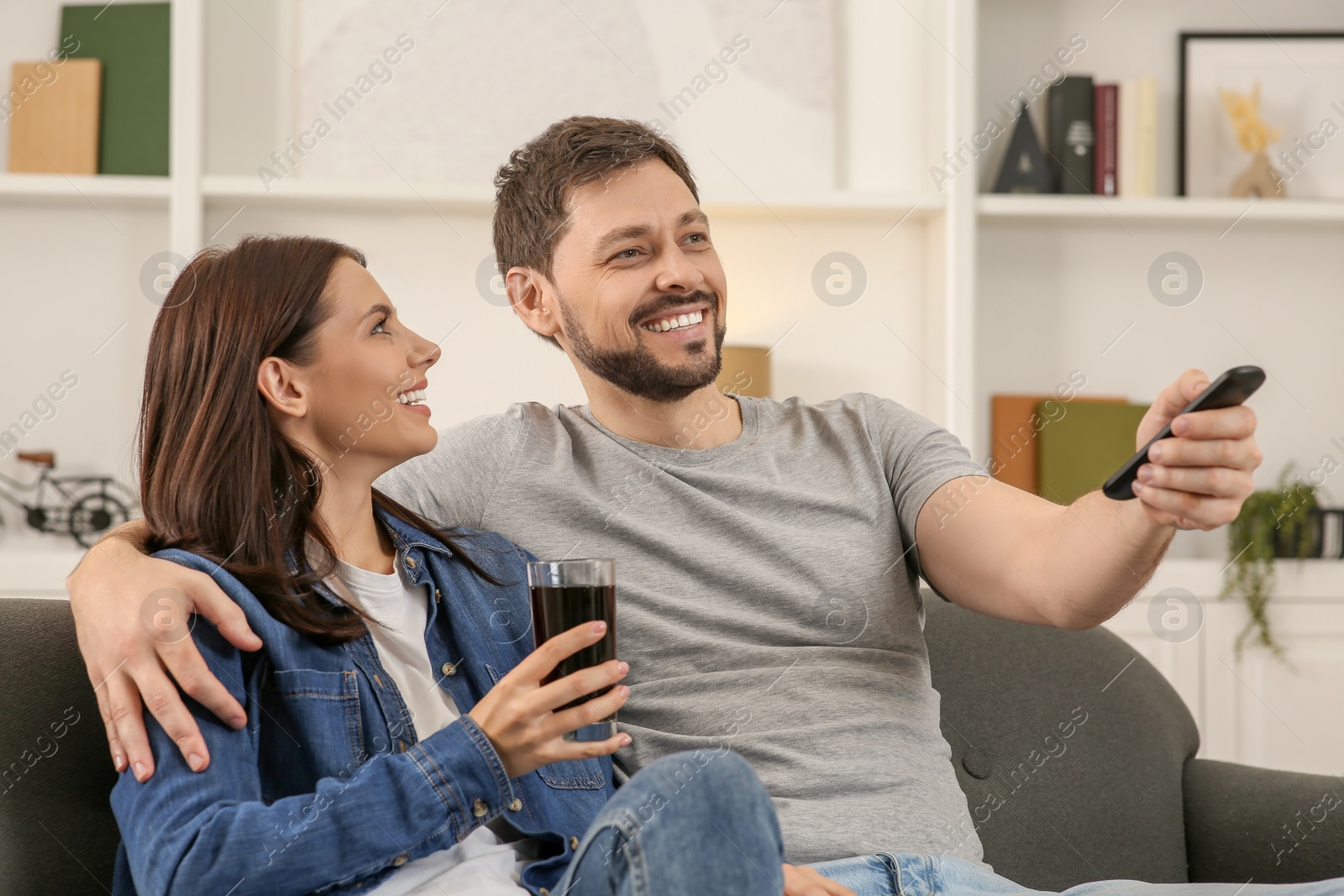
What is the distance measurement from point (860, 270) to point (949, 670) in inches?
65.6

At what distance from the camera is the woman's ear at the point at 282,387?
53.1 inches

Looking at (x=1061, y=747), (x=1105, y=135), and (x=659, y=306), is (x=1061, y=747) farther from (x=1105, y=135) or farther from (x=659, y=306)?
(x=1105, y=135)

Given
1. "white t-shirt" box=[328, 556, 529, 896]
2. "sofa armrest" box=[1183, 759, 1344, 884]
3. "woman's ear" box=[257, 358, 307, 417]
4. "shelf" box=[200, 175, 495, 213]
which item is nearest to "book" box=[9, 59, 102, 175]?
"shelf" box=[200, 175, 495, 213]

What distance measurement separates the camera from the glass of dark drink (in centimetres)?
109

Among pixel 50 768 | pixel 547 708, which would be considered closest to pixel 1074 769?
pixel 547 708

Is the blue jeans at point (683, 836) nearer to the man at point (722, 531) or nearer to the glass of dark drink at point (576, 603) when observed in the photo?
the glass of dark drink at point (576, 603)

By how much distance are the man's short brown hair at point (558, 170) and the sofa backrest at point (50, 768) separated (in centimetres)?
89

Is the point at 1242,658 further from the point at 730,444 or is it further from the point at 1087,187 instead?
the point at 730,444

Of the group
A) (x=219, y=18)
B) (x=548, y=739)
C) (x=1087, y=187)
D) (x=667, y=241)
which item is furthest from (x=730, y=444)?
(x=219, y=18)

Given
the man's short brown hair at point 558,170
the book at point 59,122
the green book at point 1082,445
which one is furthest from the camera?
the green book at point 1082,445

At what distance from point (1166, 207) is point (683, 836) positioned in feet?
8.46

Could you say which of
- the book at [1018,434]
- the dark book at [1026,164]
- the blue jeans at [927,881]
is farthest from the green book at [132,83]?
the blue jeans at [927,881]

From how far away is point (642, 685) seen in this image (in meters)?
1.47

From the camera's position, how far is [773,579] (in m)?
1.51
